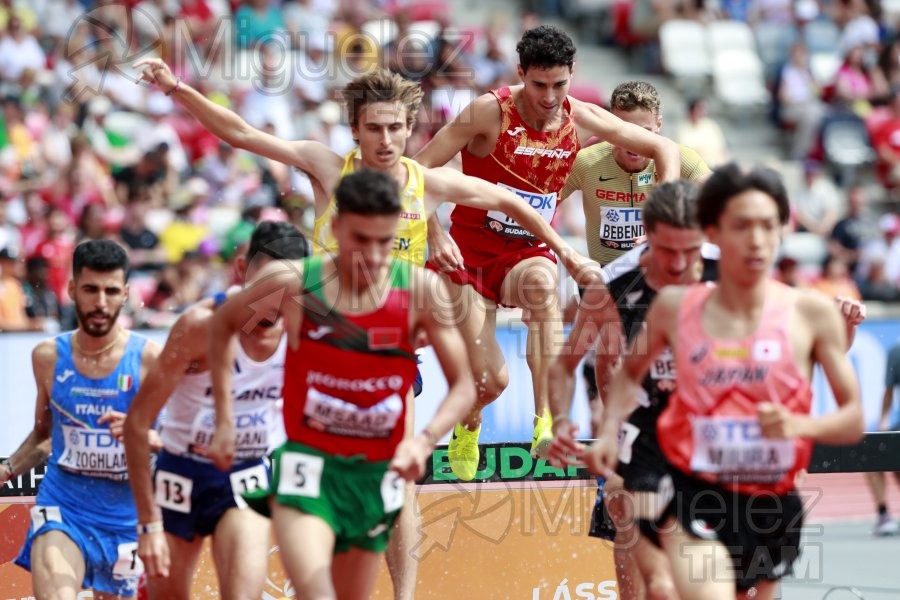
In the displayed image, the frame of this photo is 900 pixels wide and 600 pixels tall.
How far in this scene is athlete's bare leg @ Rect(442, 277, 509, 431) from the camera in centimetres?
930

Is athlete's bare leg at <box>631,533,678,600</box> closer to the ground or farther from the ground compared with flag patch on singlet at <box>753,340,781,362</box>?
closer to the ground

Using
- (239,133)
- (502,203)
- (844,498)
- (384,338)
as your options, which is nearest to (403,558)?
(502,203)

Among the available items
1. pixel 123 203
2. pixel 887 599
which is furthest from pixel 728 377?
pixel 123 203

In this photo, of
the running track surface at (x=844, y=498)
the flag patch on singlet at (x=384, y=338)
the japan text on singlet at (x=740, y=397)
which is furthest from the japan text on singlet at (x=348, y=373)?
the running track surface at (x=844, y=498)

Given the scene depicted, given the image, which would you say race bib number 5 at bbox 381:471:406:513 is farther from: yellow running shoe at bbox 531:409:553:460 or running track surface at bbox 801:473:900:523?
running track surface at bbox 801:473:900:523

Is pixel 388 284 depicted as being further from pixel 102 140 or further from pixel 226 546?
pixel 102 140

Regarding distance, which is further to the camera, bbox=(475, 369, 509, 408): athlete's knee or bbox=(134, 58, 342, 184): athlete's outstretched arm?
bbox=(475, 369, 509, 408): athlete's knee

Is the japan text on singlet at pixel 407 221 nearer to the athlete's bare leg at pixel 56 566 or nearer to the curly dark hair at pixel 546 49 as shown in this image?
the curly dark hair at pixel 546 49

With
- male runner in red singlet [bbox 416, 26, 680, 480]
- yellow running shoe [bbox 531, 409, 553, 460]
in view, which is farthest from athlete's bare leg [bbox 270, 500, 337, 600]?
yellow running shoe [bbox 531, 409, 553, 460]

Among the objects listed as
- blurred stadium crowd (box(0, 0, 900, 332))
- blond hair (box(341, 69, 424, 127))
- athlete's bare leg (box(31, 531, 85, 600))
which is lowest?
athlete's bare leg (box(31, 531, 85, 600))

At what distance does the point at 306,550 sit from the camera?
6.18 m

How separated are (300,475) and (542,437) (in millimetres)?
3133

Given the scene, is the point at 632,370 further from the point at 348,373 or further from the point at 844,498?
the point at 844,498

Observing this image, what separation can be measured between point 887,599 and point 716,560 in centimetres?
438
